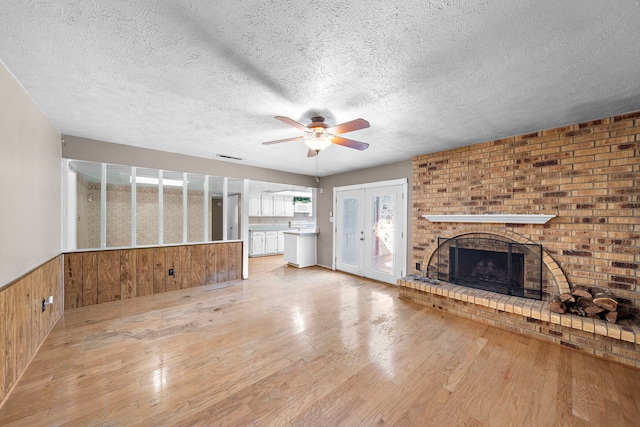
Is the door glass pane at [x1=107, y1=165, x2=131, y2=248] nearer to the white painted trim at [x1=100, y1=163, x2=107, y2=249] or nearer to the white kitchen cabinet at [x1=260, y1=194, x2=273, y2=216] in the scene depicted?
the white painted trim at [x1=100, y1=163, x2=107, y2=249]

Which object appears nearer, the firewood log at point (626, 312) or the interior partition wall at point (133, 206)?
the firewood log at point (626, 312)

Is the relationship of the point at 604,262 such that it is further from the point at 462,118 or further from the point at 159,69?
the point at 159,69

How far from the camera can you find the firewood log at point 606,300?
2.36 m

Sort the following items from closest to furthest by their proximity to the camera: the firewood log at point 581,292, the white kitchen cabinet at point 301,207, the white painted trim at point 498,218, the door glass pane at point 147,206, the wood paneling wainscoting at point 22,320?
the wood paneling wainscoting at point 22,320 → the firewood log at point 581,292 → the white painted trim at point 498,218 → the door glass pane at point 147,206 → the white kitchen cabinet at point 301,207

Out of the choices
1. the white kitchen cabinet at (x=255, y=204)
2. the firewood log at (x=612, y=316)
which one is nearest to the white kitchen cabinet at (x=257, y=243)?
the white kitchen cabinet at (x=255, y=204)

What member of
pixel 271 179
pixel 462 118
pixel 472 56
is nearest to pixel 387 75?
pixel 472 56

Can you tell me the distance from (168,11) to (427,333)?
3535 millimetres

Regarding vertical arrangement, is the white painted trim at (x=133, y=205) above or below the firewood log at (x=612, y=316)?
above

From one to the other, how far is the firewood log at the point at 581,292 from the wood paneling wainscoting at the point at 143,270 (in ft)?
16.6

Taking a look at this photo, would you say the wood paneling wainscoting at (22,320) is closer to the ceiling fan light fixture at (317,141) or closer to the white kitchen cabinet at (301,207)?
the ceiling fan light fixture at (317,141)

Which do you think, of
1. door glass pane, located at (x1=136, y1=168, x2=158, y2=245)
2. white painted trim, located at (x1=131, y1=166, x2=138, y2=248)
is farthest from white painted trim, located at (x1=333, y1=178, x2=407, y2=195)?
white painted trim, located at (x1=131, y1=166, x2=138, y2=248)

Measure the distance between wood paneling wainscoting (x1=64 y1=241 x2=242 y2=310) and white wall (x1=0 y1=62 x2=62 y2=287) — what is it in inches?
26.0

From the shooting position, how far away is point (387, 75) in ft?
6.15

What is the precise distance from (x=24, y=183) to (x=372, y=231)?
4.83 meters
